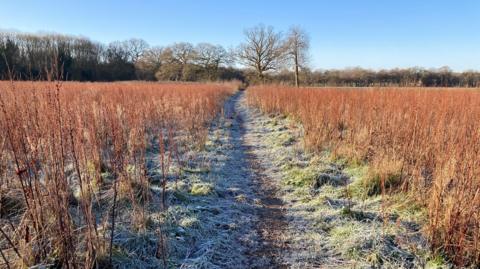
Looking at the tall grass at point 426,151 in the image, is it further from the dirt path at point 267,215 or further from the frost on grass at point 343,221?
the dirt path at point 267,215

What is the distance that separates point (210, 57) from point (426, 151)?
38622 millimetres

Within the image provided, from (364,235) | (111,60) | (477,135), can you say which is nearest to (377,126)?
(477,135)

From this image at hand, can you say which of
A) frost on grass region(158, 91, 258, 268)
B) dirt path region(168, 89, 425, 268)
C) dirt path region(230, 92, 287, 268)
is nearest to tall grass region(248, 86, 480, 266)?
dirt path region(168, 89, 425, 268)

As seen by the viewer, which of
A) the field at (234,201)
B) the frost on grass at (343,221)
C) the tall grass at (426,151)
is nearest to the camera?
the field at (234,201)

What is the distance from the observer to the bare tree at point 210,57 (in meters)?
39.9

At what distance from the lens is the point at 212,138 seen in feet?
22.5

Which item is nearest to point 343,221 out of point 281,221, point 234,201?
point 281,221

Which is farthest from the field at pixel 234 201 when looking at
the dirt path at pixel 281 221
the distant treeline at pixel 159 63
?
the distant treeline at pixel 159 63

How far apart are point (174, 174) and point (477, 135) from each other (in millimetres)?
3465

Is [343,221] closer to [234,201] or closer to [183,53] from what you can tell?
[234,201]

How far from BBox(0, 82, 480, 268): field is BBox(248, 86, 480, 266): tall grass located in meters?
0.02

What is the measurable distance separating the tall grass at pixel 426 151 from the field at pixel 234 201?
0.02m

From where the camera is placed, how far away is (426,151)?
3623 millimetres

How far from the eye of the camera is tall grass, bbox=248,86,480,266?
2.30 m
